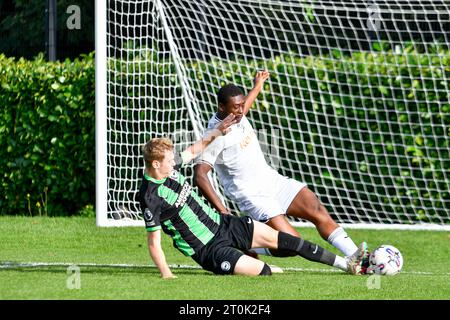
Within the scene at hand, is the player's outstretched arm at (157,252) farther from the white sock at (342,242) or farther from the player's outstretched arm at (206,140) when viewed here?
the white sock at (342,242)

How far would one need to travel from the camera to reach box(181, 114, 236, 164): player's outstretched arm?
28.8ft

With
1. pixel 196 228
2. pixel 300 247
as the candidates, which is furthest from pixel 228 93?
pixel 300 247

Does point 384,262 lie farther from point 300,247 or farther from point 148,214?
point 148,214

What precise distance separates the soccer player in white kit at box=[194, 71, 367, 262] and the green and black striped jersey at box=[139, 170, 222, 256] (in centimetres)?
82

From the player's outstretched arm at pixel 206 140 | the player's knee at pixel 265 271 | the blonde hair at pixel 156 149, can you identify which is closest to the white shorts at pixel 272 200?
the player's knee at pixel 265 271

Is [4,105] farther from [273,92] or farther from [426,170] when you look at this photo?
[426,170]

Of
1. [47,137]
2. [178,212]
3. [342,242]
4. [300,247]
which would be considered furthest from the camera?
[47,137]

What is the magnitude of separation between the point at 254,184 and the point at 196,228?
123cm

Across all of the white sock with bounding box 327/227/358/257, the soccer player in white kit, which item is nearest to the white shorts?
the soccer player in white kit

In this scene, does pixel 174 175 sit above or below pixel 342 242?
above

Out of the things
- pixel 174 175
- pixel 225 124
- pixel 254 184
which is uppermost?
pixel 225 124

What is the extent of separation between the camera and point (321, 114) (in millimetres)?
13750

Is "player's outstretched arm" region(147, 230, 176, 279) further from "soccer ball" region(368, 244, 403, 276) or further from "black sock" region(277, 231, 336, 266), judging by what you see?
"soccer ball" region(368, 244, 403, 276)

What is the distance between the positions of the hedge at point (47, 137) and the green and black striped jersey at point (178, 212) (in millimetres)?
5698
